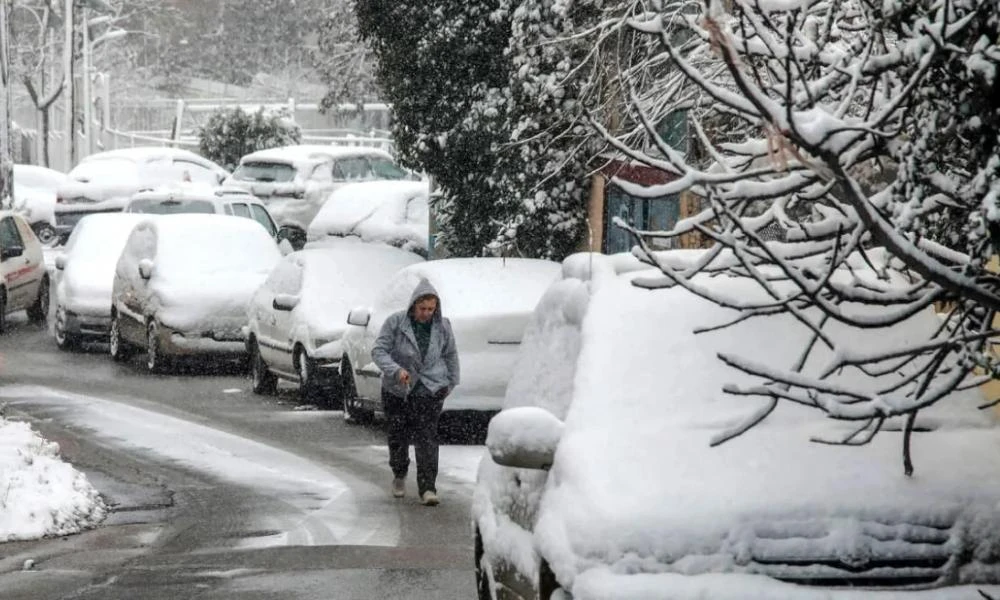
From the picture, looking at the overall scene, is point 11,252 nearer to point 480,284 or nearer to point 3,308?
point 3,308

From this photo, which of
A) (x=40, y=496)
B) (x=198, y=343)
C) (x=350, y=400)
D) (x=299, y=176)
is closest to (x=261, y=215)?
(x=299, y=176)

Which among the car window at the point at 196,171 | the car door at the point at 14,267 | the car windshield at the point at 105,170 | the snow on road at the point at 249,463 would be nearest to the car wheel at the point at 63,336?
the car door at the point at 14,267

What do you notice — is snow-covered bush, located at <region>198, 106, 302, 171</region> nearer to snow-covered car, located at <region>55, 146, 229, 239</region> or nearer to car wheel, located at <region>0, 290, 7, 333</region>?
snow-covered car, located at <region>55, 146, 229, 239</region>

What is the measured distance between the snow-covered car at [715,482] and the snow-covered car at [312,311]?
39.3 ft

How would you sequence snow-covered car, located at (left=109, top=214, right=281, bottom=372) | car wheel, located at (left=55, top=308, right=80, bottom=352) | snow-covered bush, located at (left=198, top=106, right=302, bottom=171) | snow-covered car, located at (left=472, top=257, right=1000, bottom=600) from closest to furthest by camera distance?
snow-covered car, located at (left=472, top=257, right=1000, bottom=600), snow-covered car, located at (left=109, top=214, right=281, bottom=372), car wheel, located at (left=55, top=308, right=80, bottom=352), snow-covered bush, located at (left=198, top=106, right=302, bottom=171)

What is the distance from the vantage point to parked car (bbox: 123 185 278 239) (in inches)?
1181

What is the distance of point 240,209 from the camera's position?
3130 cm

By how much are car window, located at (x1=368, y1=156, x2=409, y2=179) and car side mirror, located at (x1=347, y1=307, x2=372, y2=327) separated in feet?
69.7

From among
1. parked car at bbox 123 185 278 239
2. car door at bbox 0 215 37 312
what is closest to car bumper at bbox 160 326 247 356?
car door at bbox 0 215 37 312

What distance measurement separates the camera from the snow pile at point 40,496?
41.8 ft

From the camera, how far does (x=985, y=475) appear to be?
6859mm

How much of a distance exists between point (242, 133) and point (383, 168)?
996 cm

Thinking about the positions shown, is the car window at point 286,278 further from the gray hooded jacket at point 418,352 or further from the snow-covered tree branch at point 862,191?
the snow-covered tree branch at point 862,191

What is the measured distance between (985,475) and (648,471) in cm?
113
